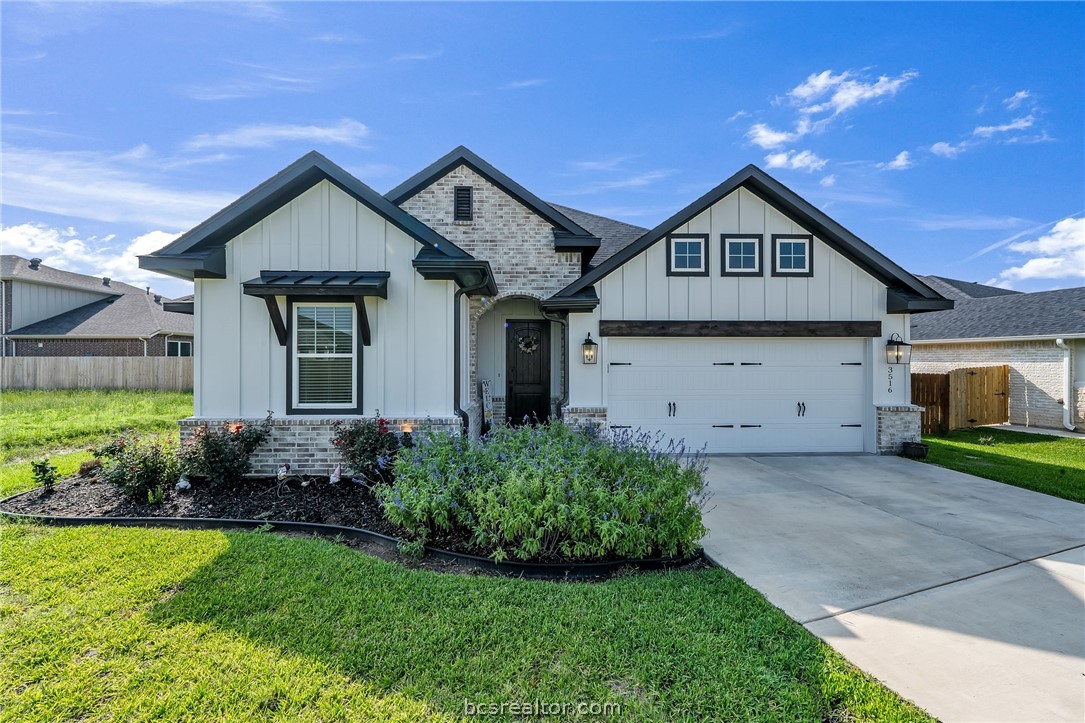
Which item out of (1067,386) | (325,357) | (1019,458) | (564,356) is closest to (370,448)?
(325,357)

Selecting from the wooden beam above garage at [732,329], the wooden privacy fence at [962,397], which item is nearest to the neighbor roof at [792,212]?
the wooden beam above garage at [732,329]

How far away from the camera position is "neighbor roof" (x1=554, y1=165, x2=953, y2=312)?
29.5 feet

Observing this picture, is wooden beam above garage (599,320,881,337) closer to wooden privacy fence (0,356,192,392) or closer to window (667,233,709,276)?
window (667,233,709,276)

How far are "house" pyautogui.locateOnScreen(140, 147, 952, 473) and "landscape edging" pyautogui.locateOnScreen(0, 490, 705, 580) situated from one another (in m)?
1.57

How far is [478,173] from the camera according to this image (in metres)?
10.2

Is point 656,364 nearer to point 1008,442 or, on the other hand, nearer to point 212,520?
point 212,520

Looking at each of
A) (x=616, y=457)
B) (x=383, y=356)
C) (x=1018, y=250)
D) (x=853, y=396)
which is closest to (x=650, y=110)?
(x=853, y=396)

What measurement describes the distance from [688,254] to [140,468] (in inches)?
362

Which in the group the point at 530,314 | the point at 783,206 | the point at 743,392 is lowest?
the point at 743,392

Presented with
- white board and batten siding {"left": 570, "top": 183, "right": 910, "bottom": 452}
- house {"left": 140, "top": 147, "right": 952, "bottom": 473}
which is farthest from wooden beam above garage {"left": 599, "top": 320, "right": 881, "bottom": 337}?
white board and batten siding {"left": 570, "top": 183, "right": 910, "bottom": 452}

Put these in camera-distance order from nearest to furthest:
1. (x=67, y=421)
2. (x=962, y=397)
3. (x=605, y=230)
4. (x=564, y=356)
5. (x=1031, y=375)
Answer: (x=564, y=356) → (x=67, y=421) → (x=605, y=230) → (x=962, y=397) → (x=1031, y=375)

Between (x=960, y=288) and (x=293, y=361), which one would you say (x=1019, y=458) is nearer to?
(x=293, y=361)

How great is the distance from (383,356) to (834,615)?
590 cm

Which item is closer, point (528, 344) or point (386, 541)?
point (386, 541)
